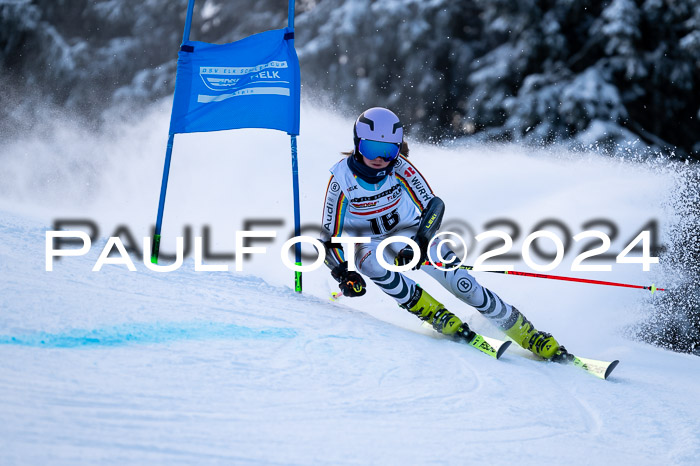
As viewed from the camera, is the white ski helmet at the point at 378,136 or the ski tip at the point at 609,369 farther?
the white ski helmet at the point at 378,136

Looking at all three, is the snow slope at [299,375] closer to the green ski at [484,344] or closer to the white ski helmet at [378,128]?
the green ski at [484,344]

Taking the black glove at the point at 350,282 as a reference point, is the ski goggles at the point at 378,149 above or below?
above

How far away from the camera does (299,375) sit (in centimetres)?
294

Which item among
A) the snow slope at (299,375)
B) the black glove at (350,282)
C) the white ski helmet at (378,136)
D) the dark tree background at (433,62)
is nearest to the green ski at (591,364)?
the snow slope at (299,375)

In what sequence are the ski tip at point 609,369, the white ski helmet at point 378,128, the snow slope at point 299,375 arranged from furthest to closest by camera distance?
the white ski helmet at point 378,128 < the ski tip at point 609,369 < the snow slope at point 299,375

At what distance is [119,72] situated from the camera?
1594 centimetres

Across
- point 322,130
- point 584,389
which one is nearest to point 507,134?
point 322,130

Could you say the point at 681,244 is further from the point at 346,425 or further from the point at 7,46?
the point at 7,46

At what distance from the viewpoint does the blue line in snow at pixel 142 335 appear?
9.61 feet

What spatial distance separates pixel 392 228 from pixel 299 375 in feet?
5.19

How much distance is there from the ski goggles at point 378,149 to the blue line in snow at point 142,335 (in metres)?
1.11

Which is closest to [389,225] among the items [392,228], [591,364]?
[392,228]

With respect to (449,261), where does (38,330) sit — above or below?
below

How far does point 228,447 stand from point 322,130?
24.4 feet
